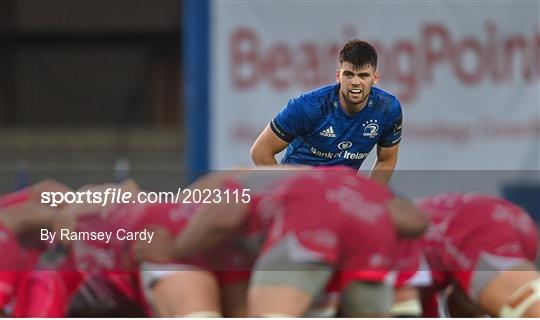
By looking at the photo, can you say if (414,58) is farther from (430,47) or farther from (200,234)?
(200,234)

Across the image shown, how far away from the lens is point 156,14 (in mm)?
13992

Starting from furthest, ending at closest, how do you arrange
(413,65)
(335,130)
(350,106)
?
(413,65) → (335,130) → (350,106)

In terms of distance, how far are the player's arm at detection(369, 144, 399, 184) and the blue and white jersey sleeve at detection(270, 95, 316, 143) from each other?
276 millimetres

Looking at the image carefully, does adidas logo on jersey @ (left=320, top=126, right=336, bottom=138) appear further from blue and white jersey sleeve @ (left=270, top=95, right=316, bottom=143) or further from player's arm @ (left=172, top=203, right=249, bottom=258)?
player's arm @ (left=172, top=203, right=249, bottom=258)

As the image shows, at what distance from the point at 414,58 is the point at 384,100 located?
3.82m

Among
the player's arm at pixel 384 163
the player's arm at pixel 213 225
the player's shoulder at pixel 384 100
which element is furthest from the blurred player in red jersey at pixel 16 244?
the player's shoulder at pixel 384 100

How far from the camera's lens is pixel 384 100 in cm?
361

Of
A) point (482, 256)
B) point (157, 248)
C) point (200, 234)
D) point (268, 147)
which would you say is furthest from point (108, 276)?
point (268, 147)

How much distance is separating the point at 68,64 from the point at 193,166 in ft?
26.7

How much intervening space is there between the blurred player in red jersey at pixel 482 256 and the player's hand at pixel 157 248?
0.71 meters

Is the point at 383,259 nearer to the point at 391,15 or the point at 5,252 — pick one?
the point at 5,252

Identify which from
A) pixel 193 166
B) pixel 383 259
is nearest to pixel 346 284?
pixel 383 259

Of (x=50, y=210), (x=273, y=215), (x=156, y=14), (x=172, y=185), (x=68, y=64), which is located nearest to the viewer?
(x=273, y=215)

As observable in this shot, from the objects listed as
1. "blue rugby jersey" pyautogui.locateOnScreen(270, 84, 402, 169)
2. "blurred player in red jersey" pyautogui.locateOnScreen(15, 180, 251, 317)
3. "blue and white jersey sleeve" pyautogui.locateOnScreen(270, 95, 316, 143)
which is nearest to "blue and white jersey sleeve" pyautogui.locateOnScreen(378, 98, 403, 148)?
"blue rugby jersey" pyautogui.locateOnScreen(270, 84, 402, 169)
